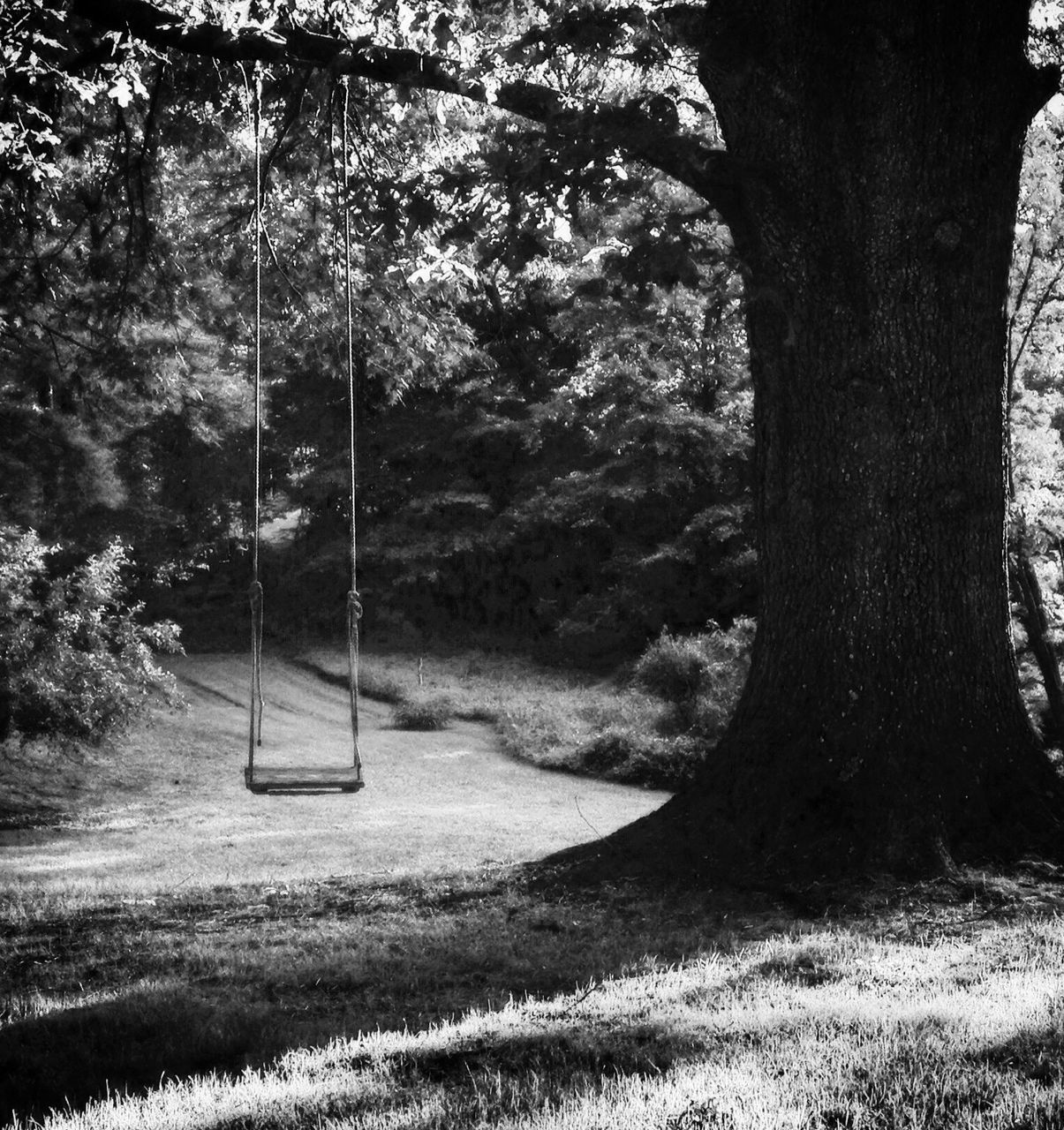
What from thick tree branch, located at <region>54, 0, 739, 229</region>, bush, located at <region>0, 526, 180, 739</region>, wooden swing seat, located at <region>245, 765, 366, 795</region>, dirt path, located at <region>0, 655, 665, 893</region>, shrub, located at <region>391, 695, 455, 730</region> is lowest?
dirt path, located at <region>0, 655, 665, 893</region>

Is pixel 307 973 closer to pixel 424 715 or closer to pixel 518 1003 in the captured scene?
pixel 518 1003

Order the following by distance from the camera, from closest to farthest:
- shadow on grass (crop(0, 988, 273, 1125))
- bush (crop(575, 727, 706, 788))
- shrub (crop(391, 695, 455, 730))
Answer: shadow on grass (crop(0, 988, 273, 1125))
bush (crop(575, 727, 706, 788))
shrub (crop(391, 695, 455, 730))

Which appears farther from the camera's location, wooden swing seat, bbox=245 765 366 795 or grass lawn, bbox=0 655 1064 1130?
wooden swing seat, bbox=245 765 366 795

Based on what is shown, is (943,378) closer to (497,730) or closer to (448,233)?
(448,233)

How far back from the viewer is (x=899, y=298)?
7.33 m

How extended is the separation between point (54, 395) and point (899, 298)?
850 cm

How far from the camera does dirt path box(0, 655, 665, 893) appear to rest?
442 inches

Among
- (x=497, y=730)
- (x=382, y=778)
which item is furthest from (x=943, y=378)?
(x=497, y=730)

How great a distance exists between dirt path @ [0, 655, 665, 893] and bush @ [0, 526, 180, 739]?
1176mm

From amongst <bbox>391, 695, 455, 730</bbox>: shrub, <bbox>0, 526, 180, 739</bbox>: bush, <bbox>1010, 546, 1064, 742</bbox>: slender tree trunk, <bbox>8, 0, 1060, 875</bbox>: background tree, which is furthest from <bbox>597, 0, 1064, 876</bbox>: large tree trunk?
<bbox>391, 695, 455, 730</bbox>: shrub

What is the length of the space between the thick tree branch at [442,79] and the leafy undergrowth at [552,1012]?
3921mm

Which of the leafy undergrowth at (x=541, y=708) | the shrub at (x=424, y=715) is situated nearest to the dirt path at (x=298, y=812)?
the shrub at (x=424, y=715)

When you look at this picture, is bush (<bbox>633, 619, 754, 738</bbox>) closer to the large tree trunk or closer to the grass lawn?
the grass lawn

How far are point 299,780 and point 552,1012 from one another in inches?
149
